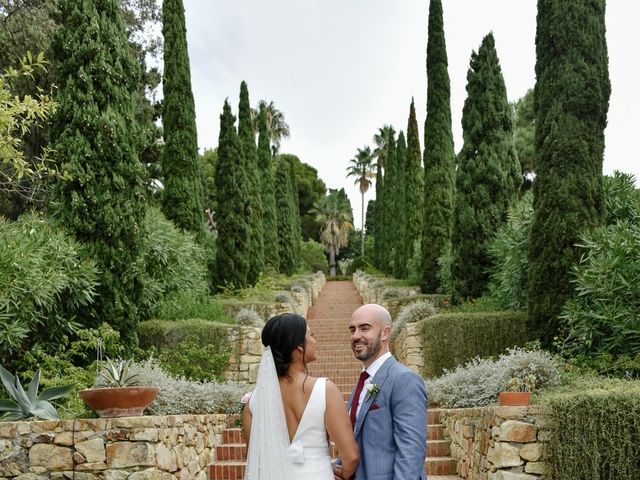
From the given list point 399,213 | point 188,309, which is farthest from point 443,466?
point 399,213

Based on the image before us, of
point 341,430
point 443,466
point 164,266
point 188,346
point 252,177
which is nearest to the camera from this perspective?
point 341,430

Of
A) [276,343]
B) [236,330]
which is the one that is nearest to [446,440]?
[236,330]

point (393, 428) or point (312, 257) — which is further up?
point (312, 257)

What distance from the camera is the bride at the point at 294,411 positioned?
10.8ft

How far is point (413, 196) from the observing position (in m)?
27.1

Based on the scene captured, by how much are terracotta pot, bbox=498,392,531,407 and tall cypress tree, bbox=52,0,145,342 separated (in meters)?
6.12

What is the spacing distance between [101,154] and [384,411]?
8665 mm

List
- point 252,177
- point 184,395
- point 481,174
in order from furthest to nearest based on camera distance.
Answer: point 252,177, point 481,174, point 184,395

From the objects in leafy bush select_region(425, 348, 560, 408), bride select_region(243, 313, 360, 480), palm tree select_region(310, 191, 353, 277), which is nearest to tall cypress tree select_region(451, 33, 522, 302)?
leafy bush select_region(425, 348, 560, 408)

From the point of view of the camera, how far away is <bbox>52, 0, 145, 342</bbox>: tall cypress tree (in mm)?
10750

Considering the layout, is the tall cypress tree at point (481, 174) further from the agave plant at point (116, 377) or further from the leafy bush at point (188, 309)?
the agave plant at point (116, 377)

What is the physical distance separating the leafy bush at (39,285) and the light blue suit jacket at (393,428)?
6.46 metres

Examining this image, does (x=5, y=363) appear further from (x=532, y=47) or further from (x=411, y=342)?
(x=532, y=47)

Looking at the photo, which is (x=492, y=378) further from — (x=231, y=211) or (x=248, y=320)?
(x=231, y=211)
